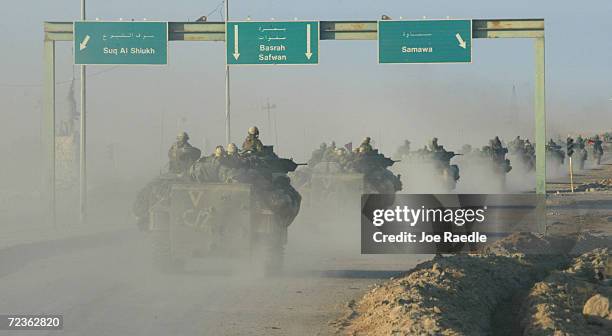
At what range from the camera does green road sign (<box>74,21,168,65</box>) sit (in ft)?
83.3

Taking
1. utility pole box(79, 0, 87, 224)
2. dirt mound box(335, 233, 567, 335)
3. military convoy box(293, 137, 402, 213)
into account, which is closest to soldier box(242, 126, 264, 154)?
dirt mound box(335, 233, 567, 335)

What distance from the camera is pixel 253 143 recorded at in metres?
17.4

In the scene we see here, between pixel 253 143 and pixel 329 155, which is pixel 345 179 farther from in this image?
pixel 253 143

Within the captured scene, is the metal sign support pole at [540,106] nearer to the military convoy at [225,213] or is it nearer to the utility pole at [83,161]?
the military convoy at [225,213]

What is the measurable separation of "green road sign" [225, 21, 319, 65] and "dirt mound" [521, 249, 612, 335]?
1266 centimetres

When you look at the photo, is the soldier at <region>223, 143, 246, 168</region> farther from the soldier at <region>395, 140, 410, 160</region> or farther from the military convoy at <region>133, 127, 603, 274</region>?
the soldier at <region>395, 140, 410, 160</region>

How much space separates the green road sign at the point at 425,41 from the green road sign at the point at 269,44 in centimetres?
182

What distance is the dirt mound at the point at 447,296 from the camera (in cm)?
993

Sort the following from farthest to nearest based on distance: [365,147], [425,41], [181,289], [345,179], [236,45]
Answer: [365,147] < [236,45] < [345,179] < [425,41] < [181,289]

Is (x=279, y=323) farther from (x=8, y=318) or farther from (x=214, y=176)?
(x=214, y=176)

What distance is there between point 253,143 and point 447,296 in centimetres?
661

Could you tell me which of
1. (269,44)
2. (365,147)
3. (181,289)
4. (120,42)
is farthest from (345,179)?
(181,289)

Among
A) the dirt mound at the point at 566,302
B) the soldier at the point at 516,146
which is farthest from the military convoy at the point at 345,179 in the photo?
the soldier at the point at 516,146

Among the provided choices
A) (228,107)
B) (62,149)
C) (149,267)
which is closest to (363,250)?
(149,267)
